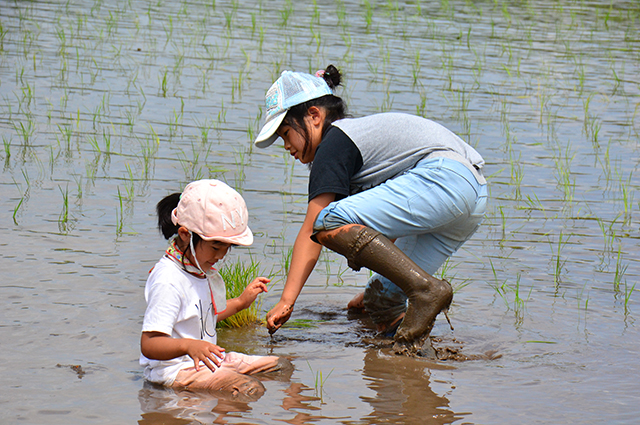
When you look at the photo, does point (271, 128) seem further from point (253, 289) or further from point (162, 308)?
point (162, 308)

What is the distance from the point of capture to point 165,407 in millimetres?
2744

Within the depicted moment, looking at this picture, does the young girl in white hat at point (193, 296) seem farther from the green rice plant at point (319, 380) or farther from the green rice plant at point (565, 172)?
the green rice plant at point (565, 172)

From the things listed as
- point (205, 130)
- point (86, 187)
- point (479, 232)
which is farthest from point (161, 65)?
point (479, 232)

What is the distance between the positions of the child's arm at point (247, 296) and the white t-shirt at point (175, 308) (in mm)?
94

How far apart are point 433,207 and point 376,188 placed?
0.25 meters

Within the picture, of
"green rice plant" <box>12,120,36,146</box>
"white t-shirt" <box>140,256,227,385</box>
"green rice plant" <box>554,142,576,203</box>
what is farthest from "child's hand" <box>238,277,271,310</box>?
"green rice plant" <box>12,120,36,146</box>

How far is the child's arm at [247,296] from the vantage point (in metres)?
3.07

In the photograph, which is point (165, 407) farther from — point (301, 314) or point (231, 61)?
point (231, 61)

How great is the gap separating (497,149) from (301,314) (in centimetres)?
350

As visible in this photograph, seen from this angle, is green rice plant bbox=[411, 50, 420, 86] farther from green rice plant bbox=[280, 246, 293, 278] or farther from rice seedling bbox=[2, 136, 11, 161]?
green rice plant bbox=[280, 246, 293, 278]

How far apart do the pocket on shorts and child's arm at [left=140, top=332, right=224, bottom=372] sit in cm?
100

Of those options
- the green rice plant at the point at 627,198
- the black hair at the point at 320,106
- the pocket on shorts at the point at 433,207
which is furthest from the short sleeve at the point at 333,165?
the green rice plant at the point at 627,198

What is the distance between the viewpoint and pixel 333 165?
Answer: 3215 millimetres

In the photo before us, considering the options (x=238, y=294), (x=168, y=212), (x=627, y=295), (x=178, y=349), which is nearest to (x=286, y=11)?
(x=627, y=295)
